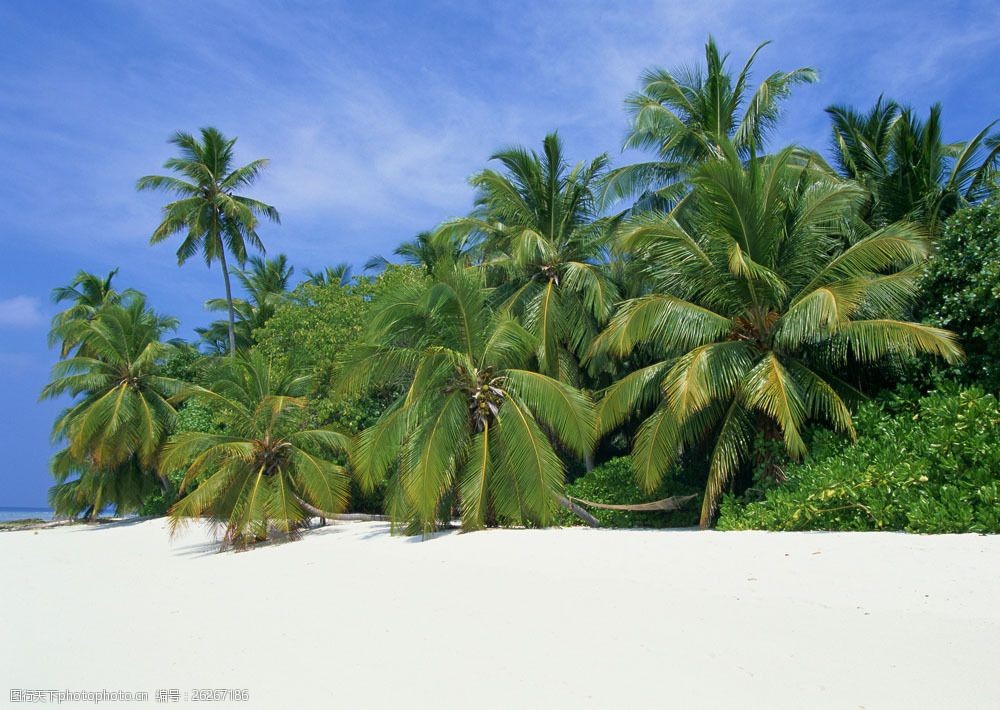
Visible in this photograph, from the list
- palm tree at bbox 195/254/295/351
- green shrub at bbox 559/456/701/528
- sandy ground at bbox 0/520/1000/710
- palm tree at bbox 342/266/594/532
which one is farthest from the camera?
palm tree at bbox 195/254/295/351

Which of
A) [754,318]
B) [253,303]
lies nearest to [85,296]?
[253,303]

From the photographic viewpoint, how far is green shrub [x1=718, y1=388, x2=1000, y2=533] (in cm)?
828

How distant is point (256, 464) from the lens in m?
15.1

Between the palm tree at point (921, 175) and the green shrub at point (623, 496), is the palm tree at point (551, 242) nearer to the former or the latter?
the green shrub at point (623, 496)

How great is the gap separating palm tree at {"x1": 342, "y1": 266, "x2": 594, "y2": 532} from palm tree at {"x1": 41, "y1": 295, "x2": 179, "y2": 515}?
14432 millimetres

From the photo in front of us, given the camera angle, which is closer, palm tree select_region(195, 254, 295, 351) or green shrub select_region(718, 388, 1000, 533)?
green shrub select_region(718, 388, 1000, 533)

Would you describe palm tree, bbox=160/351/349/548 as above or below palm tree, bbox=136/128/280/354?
below

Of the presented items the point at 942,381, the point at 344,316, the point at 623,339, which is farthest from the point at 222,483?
the point at 942,381

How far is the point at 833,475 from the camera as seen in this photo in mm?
9883

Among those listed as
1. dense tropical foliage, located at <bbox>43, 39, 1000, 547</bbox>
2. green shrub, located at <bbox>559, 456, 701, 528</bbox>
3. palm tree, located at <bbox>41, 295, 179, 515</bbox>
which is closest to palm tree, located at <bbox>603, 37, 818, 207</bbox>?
dense tropical foliage, located at <bbox>43, 39, 1000, 547</bbox>

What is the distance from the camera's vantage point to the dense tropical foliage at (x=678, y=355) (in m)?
10.5

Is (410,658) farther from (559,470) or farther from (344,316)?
(344,316)

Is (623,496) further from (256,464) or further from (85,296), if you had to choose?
(85,296)

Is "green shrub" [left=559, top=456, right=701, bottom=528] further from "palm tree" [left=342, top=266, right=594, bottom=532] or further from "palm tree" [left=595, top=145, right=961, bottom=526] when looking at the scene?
"palm tree" [left=595, top=145, right=961, bottom=526]
